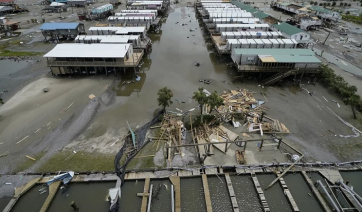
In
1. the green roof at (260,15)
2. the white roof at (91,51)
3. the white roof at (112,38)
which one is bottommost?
the white roof at (91,51)

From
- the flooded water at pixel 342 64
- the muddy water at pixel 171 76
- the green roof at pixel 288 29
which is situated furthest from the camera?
the green roof at pixel 288 29

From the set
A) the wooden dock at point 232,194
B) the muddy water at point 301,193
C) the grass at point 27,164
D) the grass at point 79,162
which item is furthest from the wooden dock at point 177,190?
the grass at point 27,164

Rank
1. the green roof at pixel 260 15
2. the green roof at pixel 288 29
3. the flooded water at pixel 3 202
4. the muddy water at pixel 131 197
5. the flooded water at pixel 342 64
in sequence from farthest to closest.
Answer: the green roof at pixel 260 15 < the green roof at pixel 288 29 < the flooded water at pixel 342 64 < the muddy water at pixel 131 197 < the flooded water at pixel 3 202

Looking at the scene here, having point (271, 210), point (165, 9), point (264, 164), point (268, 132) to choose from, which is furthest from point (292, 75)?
point (165, 9)

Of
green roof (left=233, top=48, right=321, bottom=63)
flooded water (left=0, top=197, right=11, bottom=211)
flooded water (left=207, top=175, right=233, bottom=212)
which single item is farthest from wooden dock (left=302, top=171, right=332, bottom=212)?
flooded water (left=0, top=197, right=11, bottom=211)

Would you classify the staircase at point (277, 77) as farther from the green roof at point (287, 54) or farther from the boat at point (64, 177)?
the boat at point (64, 177)

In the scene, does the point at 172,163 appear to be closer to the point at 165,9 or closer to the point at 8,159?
the point at 8,159
